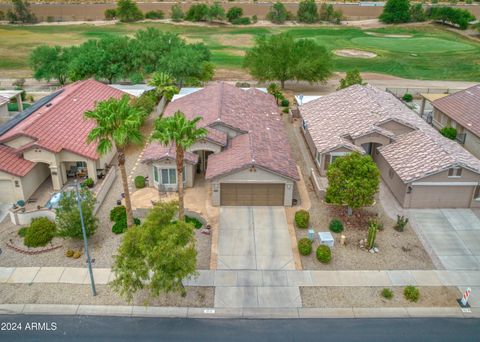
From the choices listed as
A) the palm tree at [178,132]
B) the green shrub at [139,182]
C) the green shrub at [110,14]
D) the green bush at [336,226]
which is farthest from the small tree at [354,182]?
the green shrub at [110,14]

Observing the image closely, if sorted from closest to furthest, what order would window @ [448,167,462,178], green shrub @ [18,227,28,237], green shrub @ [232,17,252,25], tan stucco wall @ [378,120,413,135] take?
green shrub @ [18,227,28,237], window @ [448,167,462,178], tan stucco wall @ [378,120,413,135], green shrub @ [232,17,252,25]

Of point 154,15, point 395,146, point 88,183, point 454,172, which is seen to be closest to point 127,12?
point 154,15

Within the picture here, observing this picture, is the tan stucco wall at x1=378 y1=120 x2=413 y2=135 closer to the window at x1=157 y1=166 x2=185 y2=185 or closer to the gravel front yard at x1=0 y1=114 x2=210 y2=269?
the window at x1=157 y1=166 x2=185 y2=185

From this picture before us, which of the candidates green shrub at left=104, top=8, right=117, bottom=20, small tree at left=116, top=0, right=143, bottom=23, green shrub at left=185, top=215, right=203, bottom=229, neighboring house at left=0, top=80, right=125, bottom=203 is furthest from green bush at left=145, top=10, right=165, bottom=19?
green shrub at left=185, top=215, right=203, bottom=229

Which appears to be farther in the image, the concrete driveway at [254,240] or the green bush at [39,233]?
the green bush at [39,233]

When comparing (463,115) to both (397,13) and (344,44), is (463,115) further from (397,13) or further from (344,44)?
(397,13)

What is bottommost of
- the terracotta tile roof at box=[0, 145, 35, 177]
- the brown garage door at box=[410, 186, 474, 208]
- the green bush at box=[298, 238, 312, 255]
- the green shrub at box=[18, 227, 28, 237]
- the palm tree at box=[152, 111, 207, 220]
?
the green shrub at box=[18, 227, 28, 237]

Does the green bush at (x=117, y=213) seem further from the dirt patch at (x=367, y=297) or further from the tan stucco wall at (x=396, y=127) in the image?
the tan stucco wall at (x=396, y=127)
